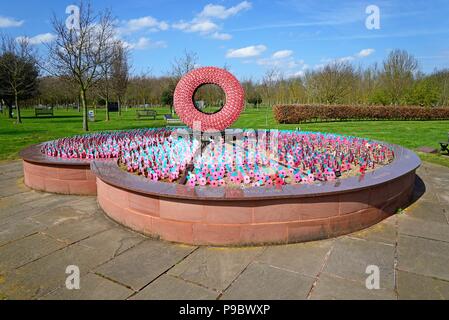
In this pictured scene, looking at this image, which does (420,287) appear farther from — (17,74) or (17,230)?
(17,74)

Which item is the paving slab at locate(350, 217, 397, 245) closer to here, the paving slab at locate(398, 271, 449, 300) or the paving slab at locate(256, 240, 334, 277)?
the paving slab at locate(256, 240, 334, 277)

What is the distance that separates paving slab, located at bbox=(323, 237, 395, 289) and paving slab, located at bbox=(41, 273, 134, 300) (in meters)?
2.11

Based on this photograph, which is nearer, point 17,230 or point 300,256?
point 300,256

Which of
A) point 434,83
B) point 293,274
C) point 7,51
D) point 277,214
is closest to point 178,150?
point 277,214

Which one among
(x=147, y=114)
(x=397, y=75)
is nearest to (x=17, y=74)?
(x=147, y=114)

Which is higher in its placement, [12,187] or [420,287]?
[12,187]

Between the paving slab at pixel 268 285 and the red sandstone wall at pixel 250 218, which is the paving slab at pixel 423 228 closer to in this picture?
the red sandstone wall at pixel 250 218

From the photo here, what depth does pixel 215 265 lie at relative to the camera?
3.47 metres

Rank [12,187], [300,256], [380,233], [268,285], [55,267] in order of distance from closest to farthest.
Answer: [268,285] < [55,267] < [300,256] < [380,233] < [12,187]

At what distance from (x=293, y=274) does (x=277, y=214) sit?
81 cm

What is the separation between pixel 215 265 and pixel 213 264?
0.03 m

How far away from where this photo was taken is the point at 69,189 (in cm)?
623

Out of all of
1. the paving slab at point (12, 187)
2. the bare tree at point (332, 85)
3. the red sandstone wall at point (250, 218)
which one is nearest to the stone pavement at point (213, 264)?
the red sandstone wall at point (250, 218)
